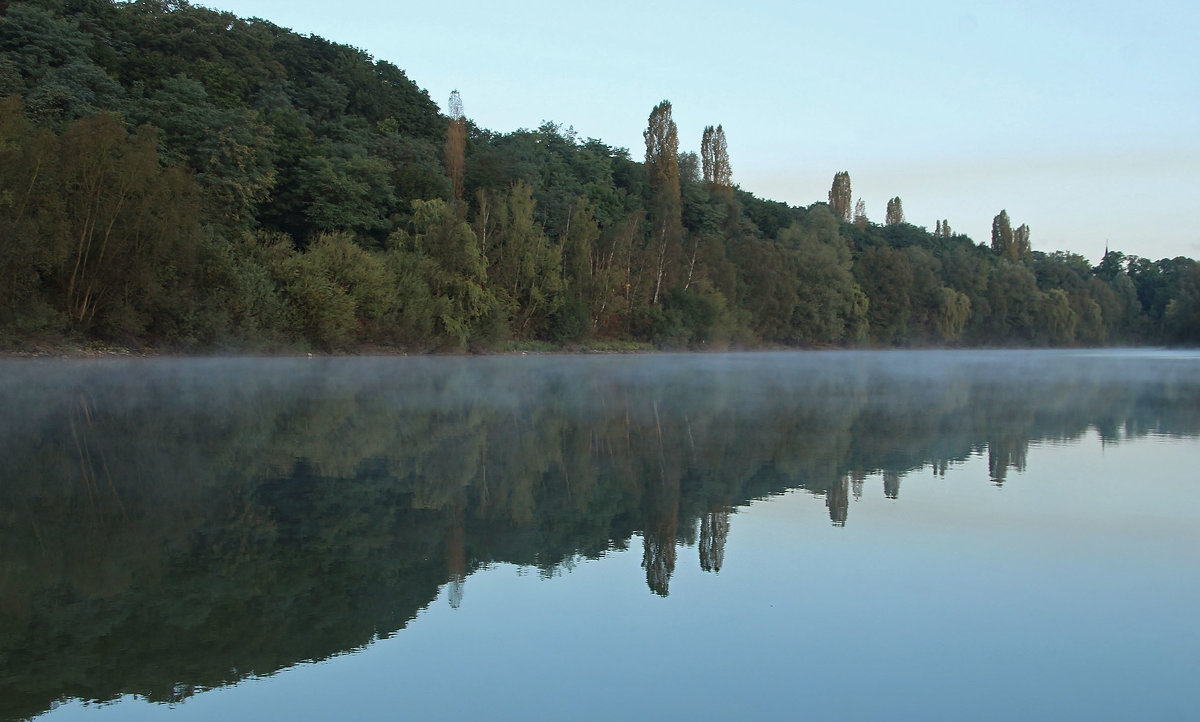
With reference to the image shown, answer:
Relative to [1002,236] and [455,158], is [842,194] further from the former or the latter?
[455,158]

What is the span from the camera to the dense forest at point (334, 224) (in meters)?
34.3

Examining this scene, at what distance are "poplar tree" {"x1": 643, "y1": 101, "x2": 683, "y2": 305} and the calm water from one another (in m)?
57.8

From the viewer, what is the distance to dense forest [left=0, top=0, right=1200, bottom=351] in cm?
3434

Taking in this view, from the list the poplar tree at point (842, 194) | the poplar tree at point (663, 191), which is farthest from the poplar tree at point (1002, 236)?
the poplar tree at point (663, 191)

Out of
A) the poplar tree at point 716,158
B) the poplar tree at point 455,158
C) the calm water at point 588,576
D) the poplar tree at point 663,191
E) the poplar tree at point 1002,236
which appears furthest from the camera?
the poplar tree at point 1002,236

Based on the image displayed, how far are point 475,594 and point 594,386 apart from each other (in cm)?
1938

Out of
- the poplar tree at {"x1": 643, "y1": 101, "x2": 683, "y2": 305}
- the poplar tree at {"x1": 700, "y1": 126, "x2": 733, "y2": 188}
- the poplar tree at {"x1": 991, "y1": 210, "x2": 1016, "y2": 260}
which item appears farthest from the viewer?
the poplar tree at {"x1": 991, "y1": 210, "x2": 1016, "y2": 260}

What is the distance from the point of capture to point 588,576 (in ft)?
18.2

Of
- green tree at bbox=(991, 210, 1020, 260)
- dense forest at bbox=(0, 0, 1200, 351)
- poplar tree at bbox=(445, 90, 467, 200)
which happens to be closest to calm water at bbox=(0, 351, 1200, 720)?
dense forest at bbox=(0, 0, 1200, 351)

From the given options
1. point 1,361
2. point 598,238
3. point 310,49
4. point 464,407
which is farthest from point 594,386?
point 310,49

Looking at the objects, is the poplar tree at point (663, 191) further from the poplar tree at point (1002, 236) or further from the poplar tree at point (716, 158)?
the poplar tree at point (1002, 236)

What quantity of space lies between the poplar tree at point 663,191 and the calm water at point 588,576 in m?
57.8

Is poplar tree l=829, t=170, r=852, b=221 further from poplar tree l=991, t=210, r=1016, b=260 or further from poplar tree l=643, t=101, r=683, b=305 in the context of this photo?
poplar tree l=643, t=101, r=683, b=305

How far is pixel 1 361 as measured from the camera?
30344 millimetres
